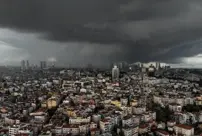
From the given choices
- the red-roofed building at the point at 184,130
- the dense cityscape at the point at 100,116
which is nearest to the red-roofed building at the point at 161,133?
the dense cityscape at the point at 100,116

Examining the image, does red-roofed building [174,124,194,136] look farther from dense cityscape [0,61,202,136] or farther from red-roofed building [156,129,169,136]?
red-roofed building [156,129,169,136]

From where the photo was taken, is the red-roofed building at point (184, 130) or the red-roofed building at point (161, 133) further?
the red-roofed building at point (184, 130)

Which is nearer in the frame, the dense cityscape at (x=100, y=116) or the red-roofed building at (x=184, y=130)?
the dense cityscape at (x=100, y=116)

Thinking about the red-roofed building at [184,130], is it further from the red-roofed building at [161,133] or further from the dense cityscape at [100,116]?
the red-roofed building at [161,133]

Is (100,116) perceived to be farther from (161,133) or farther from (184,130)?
(184,130)

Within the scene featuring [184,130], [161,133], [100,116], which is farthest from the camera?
[100,116]

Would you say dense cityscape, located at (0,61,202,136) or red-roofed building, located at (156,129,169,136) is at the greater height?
dense cityscape, located at (0,61,202,136)

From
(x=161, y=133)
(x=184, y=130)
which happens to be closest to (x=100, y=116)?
(x=161, y=133)

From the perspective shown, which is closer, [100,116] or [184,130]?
[184,130]

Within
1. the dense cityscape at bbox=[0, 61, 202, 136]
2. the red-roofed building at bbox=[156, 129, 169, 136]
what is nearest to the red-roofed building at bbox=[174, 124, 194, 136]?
the dense cityscape at bbox=[0, 61, 202, 136]

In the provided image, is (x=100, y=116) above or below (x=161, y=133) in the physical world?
above

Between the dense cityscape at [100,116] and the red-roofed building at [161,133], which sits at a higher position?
the dense cityscape at [100,116]

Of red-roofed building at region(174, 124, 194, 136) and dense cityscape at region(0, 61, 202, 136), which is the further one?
red-roofed building at region(174, 124, 194, 136)
